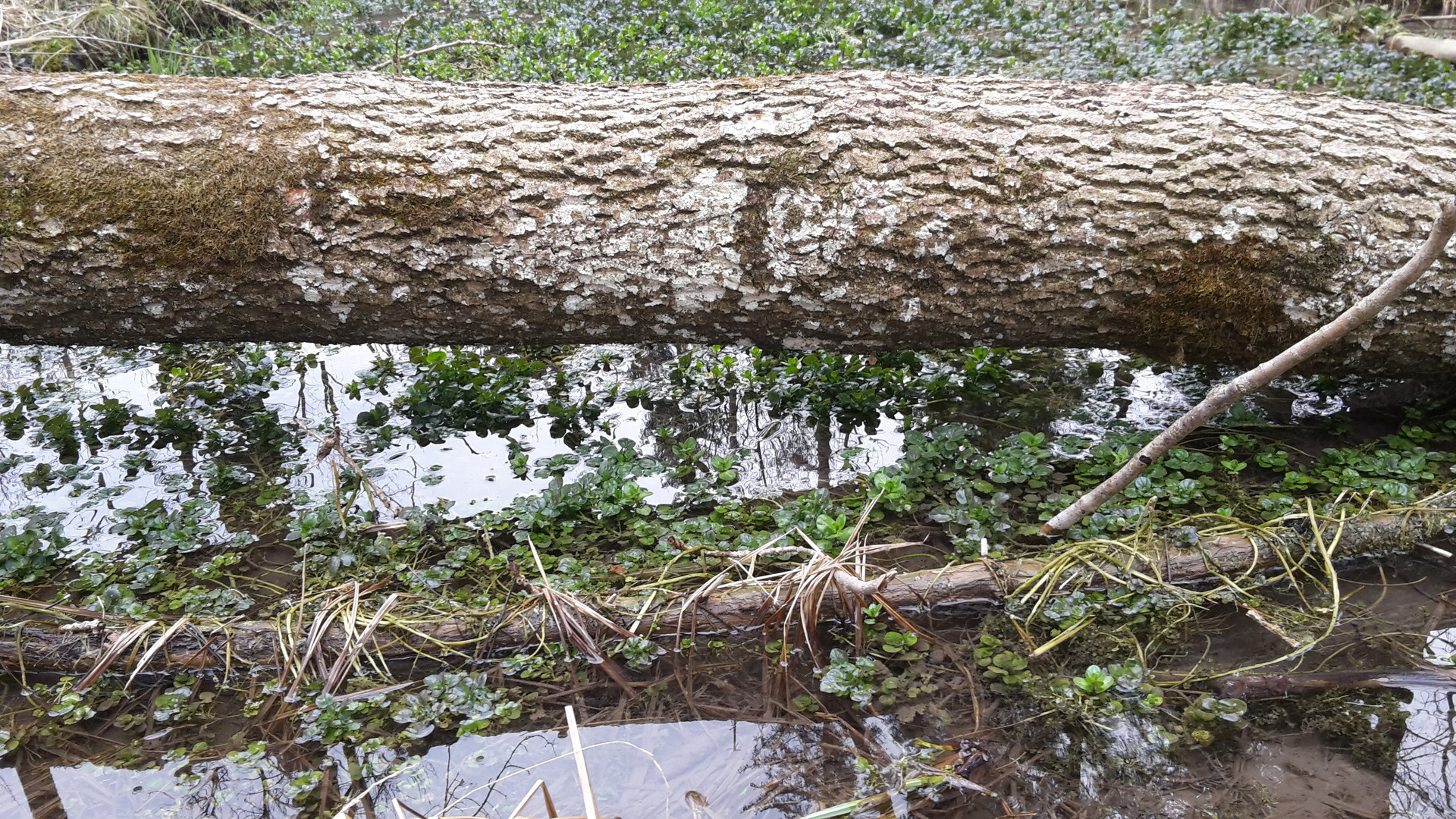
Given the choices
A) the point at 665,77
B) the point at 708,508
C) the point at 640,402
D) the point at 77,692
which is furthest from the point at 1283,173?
the point at 665,77

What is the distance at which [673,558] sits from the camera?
265cm

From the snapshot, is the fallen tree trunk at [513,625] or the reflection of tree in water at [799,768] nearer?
the reflection of tree in water at [799,768]

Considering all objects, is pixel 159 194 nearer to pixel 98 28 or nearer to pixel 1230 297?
pixel 1230 297

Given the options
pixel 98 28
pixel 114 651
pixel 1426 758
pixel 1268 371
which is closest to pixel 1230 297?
pixel 1268 371

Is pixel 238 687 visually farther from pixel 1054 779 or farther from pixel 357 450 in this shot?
pixel 1054 779

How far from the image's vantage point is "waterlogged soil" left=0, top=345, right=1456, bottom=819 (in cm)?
198

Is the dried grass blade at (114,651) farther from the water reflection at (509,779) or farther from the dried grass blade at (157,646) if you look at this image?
the water reflection at (509,779)

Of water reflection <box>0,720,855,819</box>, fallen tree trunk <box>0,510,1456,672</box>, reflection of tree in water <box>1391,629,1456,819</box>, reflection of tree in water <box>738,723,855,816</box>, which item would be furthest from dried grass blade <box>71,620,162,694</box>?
reflection of tree in water <box>1391,629,1456,819</box>

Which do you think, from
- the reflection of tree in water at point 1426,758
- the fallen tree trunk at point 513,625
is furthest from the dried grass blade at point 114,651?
the reflection of tree in water at point 1426,758

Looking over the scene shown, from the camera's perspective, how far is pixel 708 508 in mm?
3021

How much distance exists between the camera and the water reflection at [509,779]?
194 cm

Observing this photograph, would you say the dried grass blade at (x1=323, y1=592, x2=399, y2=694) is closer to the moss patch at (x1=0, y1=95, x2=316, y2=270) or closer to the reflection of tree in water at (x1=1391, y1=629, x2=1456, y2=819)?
the moss patch at (x1=0, y1=95, x2=316, y2=270)

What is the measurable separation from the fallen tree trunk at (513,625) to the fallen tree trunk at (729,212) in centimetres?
86

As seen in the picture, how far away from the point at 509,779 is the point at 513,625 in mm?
476
